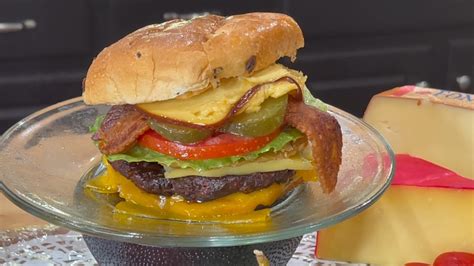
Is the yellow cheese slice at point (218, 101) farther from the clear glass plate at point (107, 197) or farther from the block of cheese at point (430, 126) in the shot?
the block of cheese at point (430, 126)

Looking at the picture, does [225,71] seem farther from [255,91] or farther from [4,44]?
[4,44]

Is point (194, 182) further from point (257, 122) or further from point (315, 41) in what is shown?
point (315, 41)

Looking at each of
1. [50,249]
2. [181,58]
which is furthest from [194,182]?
[50,249]

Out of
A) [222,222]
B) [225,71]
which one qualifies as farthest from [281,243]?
[225,71]

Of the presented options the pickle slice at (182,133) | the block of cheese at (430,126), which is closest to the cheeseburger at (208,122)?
the pickle slice at (182,133)

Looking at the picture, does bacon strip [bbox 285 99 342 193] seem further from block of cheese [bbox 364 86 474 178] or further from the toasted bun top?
block of cheese [bbox 364 86 474 178]

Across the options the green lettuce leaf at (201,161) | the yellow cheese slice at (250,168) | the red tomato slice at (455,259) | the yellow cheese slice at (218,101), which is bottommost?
the red tomato slice at (455,259)
